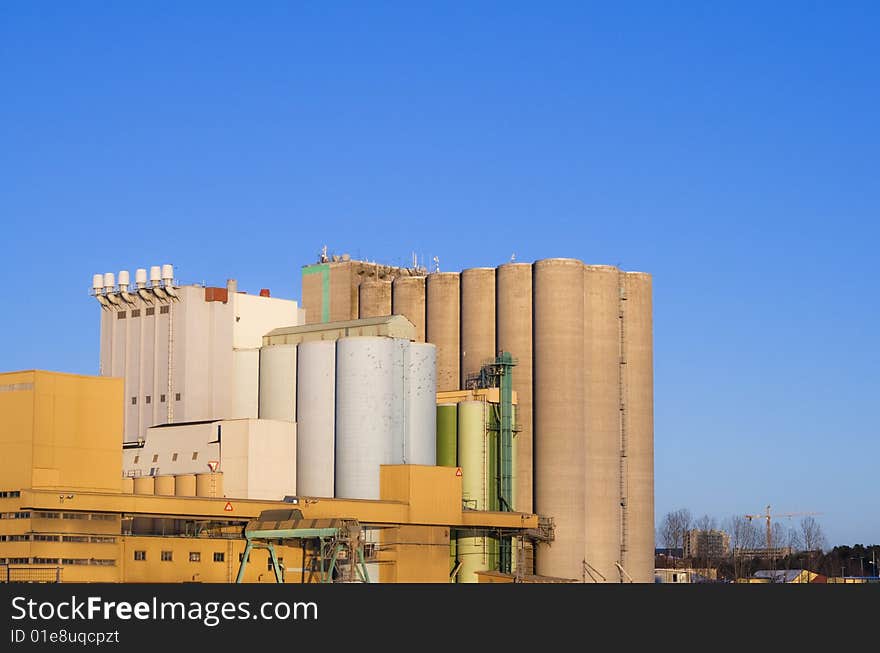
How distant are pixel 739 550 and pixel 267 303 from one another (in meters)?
81.4

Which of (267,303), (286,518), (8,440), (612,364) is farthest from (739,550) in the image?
(8,440)

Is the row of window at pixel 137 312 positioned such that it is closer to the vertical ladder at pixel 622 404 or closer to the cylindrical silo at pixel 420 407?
the cylindrical silo at pixel 420 407

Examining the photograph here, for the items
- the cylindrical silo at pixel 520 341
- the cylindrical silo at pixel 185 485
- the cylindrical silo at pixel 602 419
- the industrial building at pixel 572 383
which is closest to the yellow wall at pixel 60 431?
the cylindrical silo at pixel 185 485

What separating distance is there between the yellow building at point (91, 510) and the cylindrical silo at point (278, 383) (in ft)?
45.8

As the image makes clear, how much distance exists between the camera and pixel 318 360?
4299 inches

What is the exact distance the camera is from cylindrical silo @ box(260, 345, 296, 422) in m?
111

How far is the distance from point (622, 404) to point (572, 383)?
232 inches

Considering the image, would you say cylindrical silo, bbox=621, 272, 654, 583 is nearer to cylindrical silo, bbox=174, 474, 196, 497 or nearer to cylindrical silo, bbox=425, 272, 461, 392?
cylindrical silo, bbox=425, 272, 461, 392

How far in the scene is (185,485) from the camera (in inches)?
4053

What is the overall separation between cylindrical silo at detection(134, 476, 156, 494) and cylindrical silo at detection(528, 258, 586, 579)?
98.2 feet

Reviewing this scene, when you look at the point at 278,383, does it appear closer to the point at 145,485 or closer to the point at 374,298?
the point at 145,485

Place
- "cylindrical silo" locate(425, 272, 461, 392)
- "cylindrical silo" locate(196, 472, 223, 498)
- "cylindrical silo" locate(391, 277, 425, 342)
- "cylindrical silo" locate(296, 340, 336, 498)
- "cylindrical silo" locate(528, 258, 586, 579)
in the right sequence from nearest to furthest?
"cylindrical silo" locate(196, 472, 223, 498) < "cylindrical silo" locate(296, 340, 336, 498) < "cylindrical silo" locate(528, 258, 586, 579) < "cylindrical silo" locate(425, 272, 461, 392) < "cylindrical silo" locate(391, 277, 425, 342)

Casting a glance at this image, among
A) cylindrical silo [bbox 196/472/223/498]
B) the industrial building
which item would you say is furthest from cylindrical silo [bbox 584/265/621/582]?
cylindrical silo [bbox 196/472/223/498]
